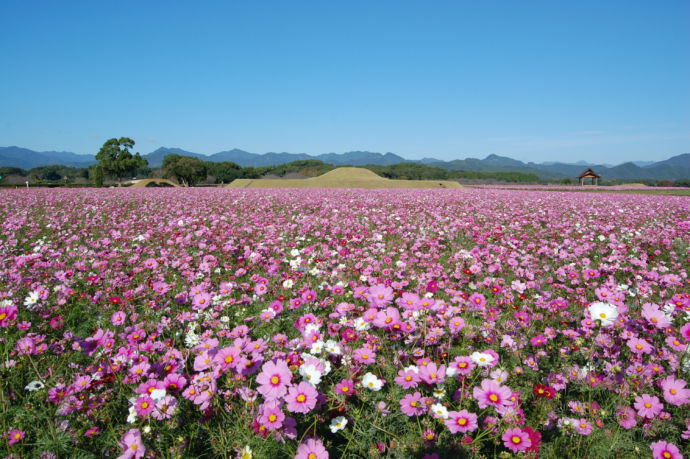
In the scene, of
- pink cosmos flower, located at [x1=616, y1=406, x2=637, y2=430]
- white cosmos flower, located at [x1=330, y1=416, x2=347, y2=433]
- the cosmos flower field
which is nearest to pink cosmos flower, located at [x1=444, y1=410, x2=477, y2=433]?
the cosmos flower field

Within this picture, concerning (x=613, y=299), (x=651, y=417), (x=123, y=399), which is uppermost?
(x=613, y=299)

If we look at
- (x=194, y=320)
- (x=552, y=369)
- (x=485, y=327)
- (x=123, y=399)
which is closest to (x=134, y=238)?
(x=194, y=320)

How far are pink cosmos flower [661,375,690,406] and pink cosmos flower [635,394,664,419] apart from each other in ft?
0.16

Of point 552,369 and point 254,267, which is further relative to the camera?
point 254,267

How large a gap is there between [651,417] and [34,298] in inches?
156

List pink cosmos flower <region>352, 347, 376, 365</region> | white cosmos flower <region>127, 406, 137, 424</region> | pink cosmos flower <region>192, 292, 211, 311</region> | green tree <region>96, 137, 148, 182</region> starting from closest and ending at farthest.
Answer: white cosmos flower <region>127, 406, 137, 424</region> < pink cosmos flower <region>352, 347, 376, 365</region> < pink cosmos flower <region>192, 292, 211, 311</region> < green tree <region>96, 137, 148, 182</region>

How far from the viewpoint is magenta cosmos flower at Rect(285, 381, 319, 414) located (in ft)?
4.08

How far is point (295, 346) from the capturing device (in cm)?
184

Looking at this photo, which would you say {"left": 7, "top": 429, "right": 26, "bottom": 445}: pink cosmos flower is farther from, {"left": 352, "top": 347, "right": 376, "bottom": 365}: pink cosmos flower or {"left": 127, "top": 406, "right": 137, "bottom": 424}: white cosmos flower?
{"left": 352, "top": 347, "right": 376, "bottom": 365}: pink cosmos flower

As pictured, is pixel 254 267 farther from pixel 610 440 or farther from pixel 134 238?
pixel 610 440

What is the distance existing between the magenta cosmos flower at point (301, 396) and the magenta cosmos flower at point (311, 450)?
118 millimetres

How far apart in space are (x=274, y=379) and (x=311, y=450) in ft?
0.97

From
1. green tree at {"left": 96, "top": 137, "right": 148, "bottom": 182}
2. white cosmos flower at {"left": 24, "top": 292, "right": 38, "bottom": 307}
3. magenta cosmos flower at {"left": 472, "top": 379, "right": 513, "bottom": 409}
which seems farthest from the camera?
green tree at {"left": 96, "top": 137, "right": 148, "bottom": 182}

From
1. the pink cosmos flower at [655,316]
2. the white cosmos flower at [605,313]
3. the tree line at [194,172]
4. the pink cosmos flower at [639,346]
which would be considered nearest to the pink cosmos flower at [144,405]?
the white cosmos flower at [605,313]
